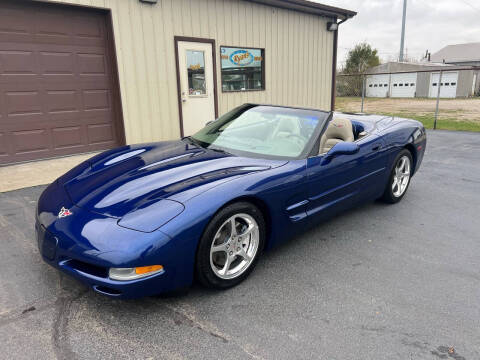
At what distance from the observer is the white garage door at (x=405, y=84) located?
35.2 m

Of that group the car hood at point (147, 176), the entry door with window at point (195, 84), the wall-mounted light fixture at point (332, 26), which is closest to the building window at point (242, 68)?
the entry door with window at point (195, 84)

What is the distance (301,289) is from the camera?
8.52 ft

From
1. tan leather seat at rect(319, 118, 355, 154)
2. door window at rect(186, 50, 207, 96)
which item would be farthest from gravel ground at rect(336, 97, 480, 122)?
tan leather seat at rect(319, 118, 355, 154)

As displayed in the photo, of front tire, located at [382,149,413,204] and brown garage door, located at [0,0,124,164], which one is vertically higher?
brown garage door, located at [0,0,124,164]

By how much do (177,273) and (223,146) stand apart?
1469mm

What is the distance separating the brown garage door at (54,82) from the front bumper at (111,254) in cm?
465

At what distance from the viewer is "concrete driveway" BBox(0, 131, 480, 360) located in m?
2.00

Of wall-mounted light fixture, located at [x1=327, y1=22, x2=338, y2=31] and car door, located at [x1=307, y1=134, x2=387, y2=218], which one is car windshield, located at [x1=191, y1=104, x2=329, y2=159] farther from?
wall-mounted light fixture, located at [x1=327, y1=22, x2=338, y2=31]

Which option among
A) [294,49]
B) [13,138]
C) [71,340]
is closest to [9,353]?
[71,340]

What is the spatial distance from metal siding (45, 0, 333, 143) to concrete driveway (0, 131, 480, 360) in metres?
4.18

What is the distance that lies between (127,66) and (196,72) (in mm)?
1615

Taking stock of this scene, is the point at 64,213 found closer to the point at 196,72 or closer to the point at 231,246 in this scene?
the point at 231,246

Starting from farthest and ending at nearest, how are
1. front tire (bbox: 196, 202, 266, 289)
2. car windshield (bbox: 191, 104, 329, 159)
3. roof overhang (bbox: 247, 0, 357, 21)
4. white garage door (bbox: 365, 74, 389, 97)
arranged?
white garage door (bbox: 365, 74, 389, 97)
roof overhang (bbox: 247, 0, 357, 21)
car windshield (bbox: 191, 104, 329, 159)
front tire (bbox: 196, 202, 266, 289)

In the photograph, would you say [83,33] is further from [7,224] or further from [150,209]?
[150,209]
